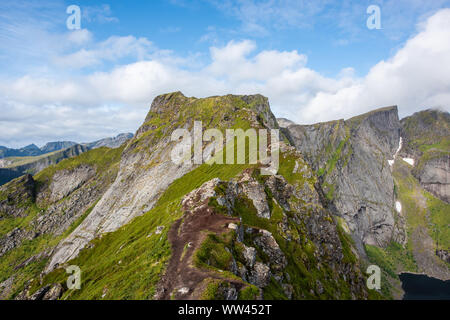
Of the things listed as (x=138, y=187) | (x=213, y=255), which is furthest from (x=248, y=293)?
(x=138, y=187)

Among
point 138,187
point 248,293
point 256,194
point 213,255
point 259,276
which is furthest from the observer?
point 138,187

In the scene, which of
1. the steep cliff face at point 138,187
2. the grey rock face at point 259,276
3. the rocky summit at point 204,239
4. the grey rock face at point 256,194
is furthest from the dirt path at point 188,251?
the steep cliff face at point 138,187

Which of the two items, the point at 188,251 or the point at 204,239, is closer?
the point at 188,251

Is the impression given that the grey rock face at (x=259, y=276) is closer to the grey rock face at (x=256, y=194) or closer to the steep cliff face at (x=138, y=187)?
the grey rock face at (x=256, y=194)

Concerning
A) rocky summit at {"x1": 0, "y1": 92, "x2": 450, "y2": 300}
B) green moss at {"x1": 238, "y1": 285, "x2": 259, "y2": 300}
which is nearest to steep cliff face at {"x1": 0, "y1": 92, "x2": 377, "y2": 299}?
green moss at {"x1": 238, "y1": 285, "x2": 259, "y2": 300}

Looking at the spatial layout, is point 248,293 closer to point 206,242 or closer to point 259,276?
point 206,242

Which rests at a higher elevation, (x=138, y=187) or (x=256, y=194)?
(x=256, y=194)

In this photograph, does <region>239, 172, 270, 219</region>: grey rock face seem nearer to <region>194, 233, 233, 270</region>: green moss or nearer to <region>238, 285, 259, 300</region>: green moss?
<region>194, 233, 233, 270</region>: green moss

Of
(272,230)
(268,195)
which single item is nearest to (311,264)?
(272,230)

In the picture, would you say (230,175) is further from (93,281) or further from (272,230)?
(93,281)
